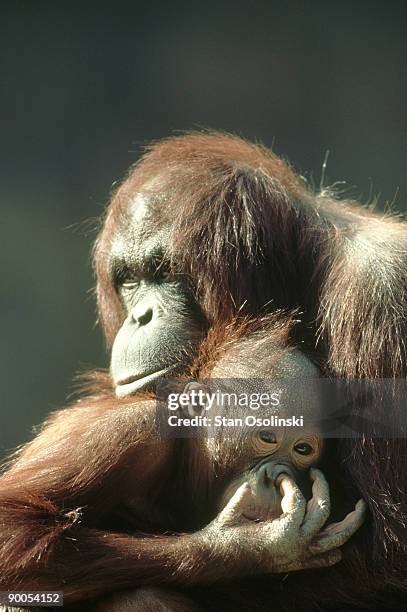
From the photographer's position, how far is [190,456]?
2.29m

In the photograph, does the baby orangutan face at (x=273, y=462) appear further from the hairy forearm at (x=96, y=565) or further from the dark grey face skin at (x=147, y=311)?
the dark grey face skin at (x=147, y=311)

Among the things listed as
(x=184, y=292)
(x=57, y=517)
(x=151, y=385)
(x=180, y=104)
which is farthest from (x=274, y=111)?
(x=57, y=517)

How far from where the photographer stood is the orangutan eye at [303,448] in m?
2.24

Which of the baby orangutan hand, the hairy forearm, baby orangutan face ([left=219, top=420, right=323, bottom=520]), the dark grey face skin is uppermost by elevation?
the dark grey face skin

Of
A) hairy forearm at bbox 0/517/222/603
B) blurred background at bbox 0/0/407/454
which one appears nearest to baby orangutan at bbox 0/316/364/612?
hairy forearm at bbox 0/517/222/603

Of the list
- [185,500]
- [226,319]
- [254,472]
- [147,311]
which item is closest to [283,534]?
[254,472]

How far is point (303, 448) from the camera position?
2248 millimetres

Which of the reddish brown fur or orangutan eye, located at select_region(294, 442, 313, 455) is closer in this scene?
the reddish brown fur

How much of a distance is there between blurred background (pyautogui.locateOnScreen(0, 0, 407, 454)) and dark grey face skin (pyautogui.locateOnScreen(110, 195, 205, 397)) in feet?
1.81

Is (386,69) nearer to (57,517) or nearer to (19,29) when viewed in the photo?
(19,29)

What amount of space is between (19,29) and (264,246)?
1.24 metres

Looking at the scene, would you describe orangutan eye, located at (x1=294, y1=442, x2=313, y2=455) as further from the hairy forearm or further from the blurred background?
the blurred background

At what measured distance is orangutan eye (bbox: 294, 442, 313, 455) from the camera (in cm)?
224

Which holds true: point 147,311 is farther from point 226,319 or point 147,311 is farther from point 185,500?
point 185,500
